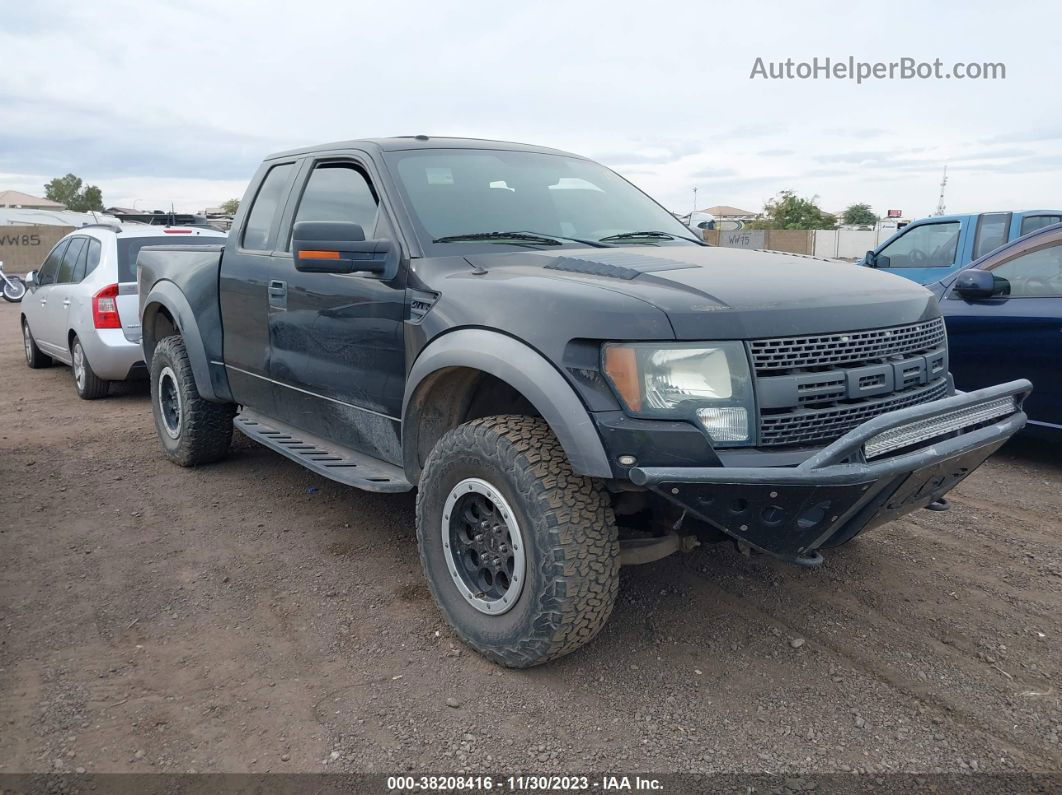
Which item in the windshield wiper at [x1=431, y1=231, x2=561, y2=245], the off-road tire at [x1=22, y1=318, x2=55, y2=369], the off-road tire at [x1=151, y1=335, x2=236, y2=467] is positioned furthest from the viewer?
the off-road tire at [x1=22, y1=318, x2=55, y2=369]

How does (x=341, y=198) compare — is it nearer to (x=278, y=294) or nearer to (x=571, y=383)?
(x=278, y=294)

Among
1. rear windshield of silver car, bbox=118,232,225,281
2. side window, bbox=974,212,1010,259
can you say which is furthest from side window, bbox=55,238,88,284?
side window, bbox=974,212,1010,259

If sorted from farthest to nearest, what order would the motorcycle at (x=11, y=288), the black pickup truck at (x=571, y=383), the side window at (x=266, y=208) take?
the motorcycle at (x=11, y=288)
the side window at (x=266, y=208)
the black pickup truck at (x=571, y=383)

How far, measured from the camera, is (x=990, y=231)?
8.99 m

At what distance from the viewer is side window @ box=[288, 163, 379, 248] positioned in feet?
12.7

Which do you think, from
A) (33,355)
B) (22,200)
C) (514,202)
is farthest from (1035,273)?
(22,200)

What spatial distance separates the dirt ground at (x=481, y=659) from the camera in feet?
8.64

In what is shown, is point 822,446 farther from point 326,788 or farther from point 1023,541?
point 1023,541

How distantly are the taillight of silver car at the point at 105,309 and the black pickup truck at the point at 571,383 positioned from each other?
377cm

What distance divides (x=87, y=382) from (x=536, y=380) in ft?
21.0

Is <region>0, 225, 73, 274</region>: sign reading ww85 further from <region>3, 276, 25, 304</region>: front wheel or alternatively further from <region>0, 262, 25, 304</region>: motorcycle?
<region>3, 276, 25, 304</region>: front wheel

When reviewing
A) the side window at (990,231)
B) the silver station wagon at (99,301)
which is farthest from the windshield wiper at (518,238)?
the side window at (990,231)

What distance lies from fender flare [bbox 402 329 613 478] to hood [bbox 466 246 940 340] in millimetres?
344

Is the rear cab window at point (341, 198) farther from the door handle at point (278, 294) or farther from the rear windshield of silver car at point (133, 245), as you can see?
the rear windshield of silver car at point (133, 245)
